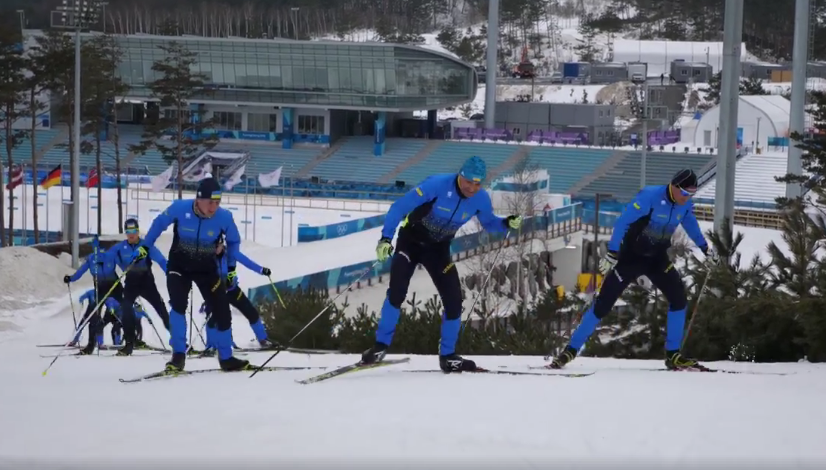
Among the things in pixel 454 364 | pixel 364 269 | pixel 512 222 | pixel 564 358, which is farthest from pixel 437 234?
pixel 364 269

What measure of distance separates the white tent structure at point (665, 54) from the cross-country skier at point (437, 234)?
102 meters

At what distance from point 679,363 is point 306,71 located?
206 feet

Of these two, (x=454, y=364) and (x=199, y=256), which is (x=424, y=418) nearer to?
(x=454, y=364)

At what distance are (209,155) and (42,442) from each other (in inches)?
2378

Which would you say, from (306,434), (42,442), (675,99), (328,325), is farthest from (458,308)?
(675,99)

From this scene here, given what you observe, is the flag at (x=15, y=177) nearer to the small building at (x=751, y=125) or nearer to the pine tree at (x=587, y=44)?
the small building at (x=751, y=125)

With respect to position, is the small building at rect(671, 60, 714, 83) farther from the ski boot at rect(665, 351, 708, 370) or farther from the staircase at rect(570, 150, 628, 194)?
the ski boot at rect(665, 351, 708, 370)

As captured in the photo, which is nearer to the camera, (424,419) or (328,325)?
(424,419)

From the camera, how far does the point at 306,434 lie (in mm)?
6844

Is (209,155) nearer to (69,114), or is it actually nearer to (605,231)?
(69,114)

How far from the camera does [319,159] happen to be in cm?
6806

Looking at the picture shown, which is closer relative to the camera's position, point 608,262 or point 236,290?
point 608,262

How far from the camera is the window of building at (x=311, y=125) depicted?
7156cm

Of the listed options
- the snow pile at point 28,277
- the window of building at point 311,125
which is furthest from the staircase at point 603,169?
the snow pile at point 28,277
